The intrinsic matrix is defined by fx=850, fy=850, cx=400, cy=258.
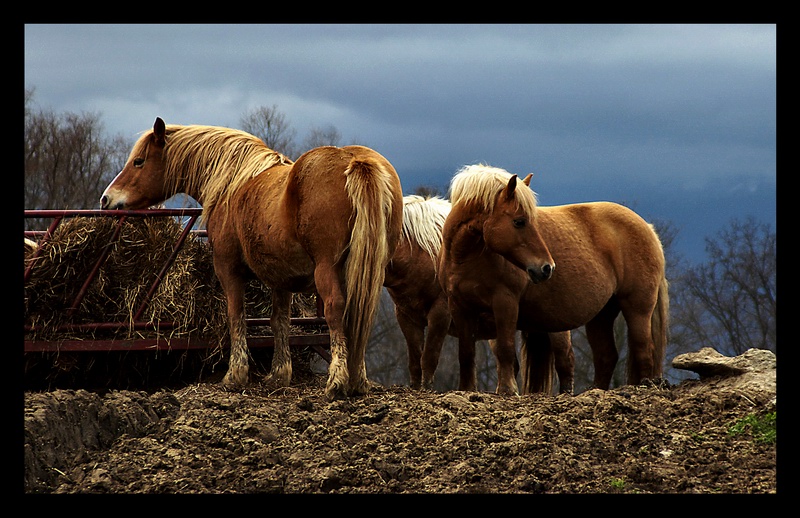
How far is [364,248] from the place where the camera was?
6.43 m

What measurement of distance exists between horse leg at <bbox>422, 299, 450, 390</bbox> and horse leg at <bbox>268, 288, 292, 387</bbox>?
162 centimetres

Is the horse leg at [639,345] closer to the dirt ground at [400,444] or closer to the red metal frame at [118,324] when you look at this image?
the dirt ground at [400,444]

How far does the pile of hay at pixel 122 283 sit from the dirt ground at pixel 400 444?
227 cm

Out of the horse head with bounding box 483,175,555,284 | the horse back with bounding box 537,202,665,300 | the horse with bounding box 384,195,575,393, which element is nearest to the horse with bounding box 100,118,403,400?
the horse head with bounding box 483,175,555,284

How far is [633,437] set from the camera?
5457 mm

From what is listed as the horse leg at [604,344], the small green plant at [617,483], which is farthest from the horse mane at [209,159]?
the small green plant at [617,483]

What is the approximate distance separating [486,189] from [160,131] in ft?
10.8

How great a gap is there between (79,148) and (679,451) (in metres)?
24.4

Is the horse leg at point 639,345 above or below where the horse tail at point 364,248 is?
below

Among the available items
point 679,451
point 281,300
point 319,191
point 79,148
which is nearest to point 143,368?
point 281,300

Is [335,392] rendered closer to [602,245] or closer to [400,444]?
[400,444]

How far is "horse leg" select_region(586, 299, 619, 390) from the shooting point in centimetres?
980

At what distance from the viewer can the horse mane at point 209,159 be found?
8102 mm

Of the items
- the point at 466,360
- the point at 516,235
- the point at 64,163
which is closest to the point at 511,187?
the point at 516,235
